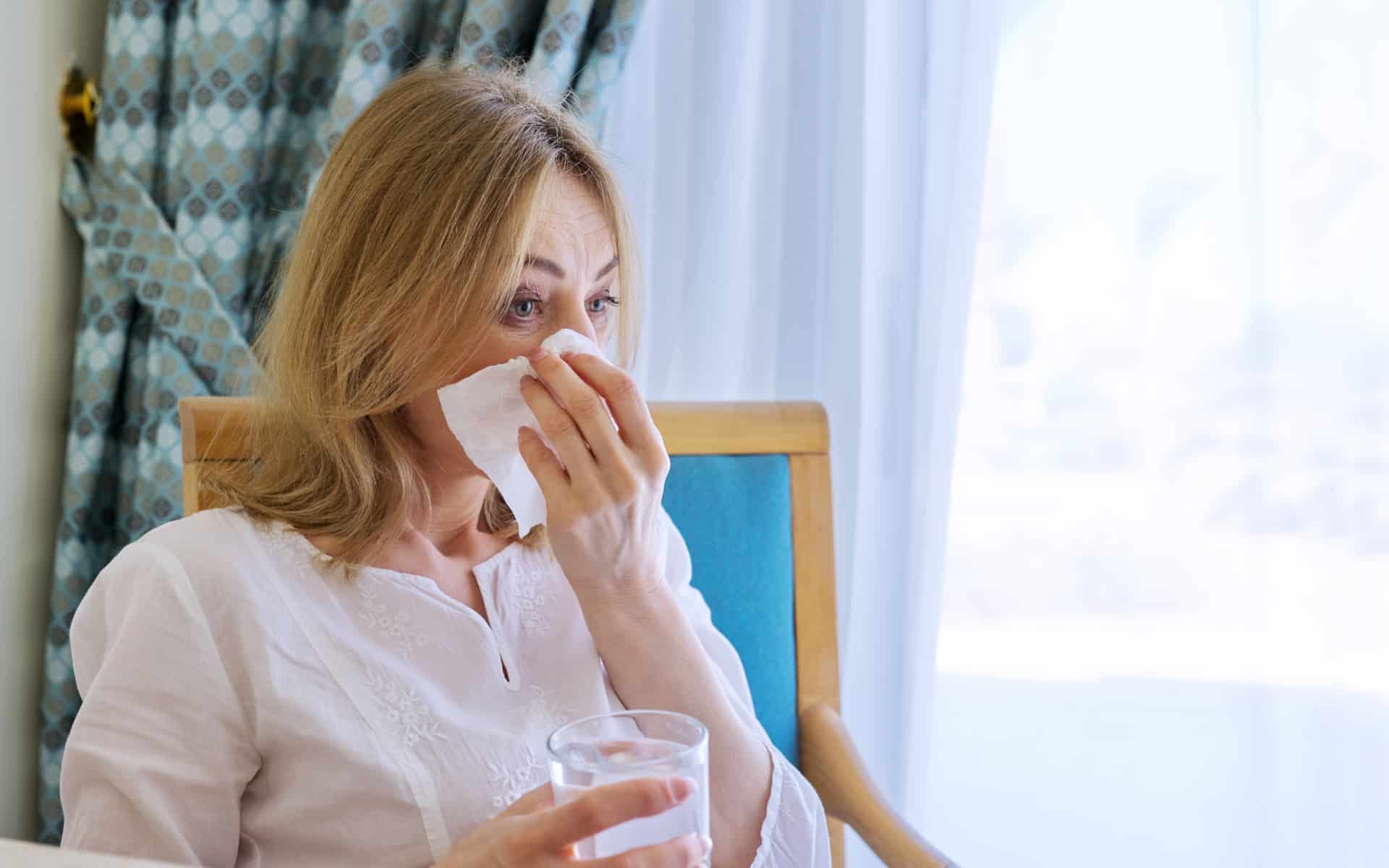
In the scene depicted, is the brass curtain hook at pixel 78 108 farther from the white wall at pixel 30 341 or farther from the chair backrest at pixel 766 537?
the chair backrest at pixel 766 537

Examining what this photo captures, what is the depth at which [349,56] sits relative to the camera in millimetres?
1655

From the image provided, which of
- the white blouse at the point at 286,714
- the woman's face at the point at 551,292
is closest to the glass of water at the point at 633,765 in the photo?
the white blouse at the point at 286,714

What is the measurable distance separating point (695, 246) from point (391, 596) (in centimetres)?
91

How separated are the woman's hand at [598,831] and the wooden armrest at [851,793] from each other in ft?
1.70

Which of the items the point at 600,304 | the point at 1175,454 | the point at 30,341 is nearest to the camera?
the point at 600,304

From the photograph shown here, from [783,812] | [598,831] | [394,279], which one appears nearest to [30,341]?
[394,279]

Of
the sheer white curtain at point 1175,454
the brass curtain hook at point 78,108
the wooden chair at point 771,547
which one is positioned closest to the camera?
the wooden chair at point 771,547

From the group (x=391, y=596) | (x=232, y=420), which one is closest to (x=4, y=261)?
(x=232, y=420)

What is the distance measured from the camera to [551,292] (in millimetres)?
989

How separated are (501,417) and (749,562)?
19.1 inches

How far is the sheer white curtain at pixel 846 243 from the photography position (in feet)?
5.26

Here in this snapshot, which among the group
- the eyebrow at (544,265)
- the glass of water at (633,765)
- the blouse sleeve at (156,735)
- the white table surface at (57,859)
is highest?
the eyebrow at (544,265)

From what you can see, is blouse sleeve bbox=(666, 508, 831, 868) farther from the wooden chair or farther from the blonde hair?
the blonde hair

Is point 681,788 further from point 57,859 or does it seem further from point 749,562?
point 749,562
